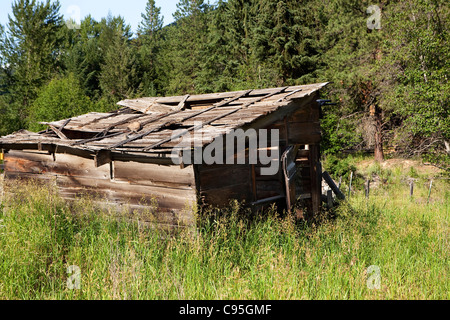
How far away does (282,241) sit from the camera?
225 inches

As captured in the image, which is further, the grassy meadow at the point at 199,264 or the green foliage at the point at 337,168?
the green foliage at the point at 337,168

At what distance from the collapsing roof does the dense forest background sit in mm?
7274

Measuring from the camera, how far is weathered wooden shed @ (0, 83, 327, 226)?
243 inches

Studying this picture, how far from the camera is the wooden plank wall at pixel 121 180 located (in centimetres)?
621

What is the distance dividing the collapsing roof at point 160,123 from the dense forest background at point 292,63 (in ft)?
23.9

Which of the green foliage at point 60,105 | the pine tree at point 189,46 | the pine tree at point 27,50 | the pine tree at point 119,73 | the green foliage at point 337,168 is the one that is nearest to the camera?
the green foliage at point 337,168

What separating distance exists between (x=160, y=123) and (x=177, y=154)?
2.39m

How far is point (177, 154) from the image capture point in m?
5.45

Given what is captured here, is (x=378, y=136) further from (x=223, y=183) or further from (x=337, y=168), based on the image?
(x=223, y=183)

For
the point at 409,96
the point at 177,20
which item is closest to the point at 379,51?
the point at 409,96

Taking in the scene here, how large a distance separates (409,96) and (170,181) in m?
10.4

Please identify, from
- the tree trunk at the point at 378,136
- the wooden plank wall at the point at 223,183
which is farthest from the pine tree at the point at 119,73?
the wooden plank wall at the point at 223,183

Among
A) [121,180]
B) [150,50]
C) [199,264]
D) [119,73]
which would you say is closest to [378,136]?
[121,180]

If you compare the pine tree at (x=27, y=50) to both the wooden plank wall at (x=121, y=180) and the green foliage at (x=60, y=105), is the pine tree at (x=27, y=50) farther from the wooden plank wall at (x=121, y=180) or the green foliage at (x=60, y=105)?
the wooden plank wall at (x=121, y=180)
